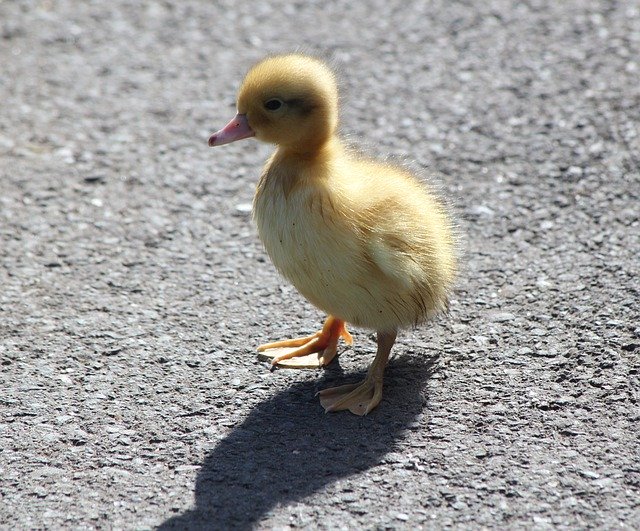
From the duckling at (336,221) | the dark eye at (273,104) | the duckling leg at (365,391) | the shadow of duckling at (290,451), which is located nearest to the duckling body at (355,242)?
the duckling at (336,221)

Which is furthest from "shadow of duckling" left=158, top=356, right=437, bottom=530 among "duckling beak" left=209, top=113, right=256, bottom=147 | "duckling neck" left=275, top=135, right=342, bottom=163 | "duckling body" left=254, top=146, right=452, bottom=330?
"duckling beak" left=209, top=113, right=256, bottom=147

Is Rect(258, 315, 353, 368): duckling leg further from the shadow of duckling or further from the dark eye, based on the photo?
the dark eye

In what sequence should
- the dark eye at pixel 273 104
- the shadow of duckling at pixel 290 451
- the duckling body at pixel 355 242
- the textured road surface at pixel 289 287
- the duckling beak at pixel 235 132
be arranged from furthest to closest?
the duckling beak at pixel 235 132, the dark eye at pixel 273 104, the duckling body at pixel 355 242, the textured road surface at pixel 289 287, the shadow of duckling at pixel 290 451

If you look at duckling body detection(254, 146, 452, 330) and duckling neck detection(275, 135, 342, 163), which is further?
duckling neck detection(275, 135, 342, 163)

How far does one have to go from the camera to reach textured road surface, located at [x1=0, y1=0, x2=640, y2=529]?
3246mm

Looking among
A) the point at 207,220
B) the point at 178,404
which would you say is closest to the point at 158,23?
the point at 207,220

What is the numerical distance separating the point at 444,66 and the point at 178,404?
11.7ft

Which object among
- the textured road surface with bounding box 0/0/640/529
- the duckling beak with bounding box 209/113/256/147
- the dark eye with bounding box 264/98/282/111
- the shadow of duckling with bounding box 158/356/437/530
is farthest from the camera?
the duckling beak with bounding box 209/113/256/147

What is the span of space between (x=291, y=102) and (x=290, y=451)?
134 cm

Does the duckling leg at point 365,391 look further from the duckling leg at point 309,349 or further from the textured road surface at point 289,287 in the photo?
the duckling leg at point 309,349

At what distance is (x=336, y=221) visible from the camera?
11.6ft

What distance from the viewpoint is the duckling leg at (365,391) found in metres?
3.64

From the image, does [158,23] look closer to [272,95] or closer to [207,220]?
[207,220]

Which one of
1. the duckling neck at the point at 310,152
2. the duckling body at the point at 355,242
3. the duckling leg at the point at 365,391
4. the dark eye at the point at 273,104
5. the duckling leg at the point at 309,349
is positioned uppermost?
the dark eye at the point at 273,104
